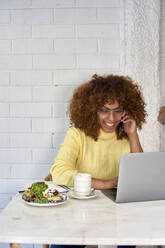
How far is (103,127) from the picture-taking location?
2.17m

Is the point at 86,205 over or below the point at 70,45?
below

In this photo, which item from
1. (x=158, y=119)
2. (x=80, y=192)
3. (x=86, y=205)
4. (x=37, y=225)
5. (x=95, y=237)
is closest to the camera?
(x=95, y=237)

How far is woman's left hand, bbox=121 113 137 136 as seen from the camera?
2191 mm

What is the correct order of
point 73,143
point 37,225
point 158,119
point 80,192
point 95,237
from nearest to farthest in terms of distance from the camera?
point 95,237
point 37,225
point 80,192
point 73,143
point 158,119

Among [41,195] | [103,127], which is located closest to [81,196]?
[41,195]

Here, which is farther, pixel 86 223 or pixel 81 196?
pixel 81 196

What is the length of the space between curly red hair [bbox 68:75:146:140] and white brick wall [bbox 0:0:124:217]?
0.47m

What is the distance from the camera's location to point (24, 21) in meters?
2.72

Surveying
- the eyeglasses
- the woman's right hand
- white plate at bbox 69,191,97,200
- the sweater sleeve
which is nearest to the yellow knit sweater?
the sweater sleeve

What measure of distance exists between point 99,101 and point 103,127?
0.16m

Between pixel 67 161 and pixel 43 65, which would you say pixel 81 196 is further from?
pixel 43 65

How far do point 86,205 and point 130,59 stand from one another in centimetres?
148

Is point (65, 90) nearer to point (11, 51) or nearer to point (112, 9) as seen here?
point (11, 51)

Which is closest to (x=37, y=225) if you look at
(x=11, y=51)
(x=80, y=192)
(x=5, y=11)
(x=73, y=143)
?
(x=80, y=192)
